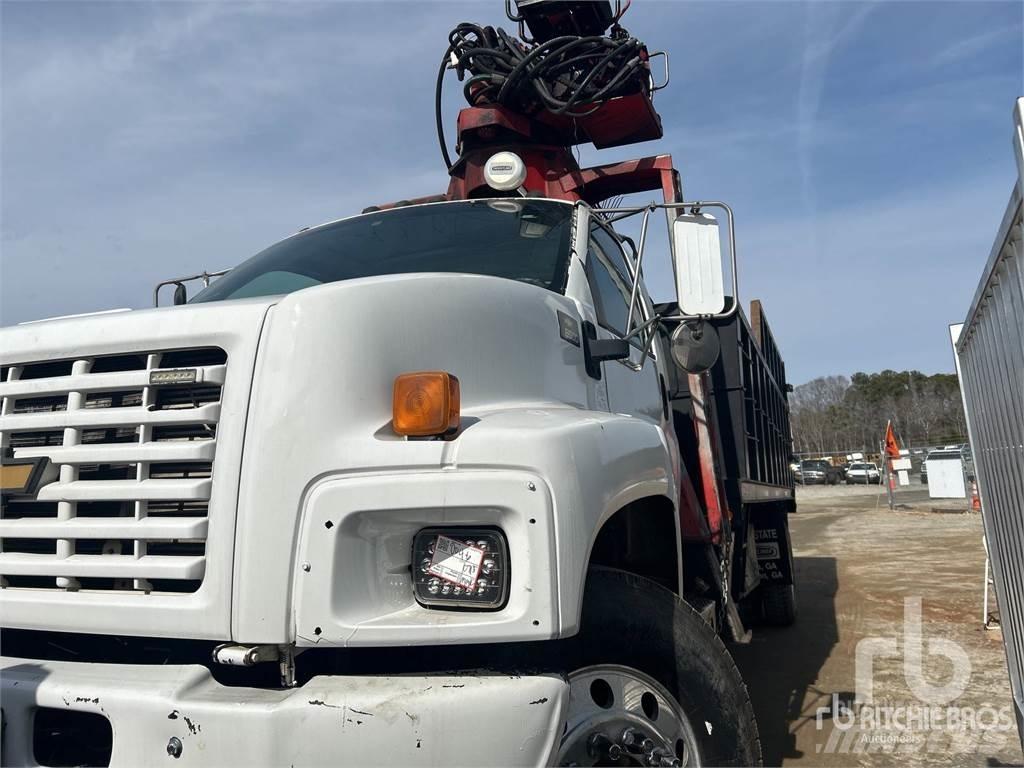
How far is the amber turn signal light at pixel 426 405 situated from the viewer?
6.73ft

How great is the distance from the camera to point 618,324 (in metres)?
3.74

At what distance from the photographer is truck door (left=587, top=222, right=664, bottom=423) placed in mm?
3330

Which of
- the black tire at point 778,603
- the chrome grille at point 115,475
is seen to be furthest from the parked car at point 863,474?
the chrome grille at point 115,475

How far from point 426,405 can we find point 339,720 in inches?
30.1

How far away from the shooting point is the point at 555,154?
5.75 meters

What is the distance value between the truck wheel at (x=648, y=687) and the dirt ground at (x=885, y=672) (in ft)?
7.49

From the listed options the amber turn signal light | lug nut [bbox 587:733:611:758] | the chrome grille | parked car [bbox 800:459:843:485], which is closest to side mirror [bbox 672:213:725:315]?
the amber turn signal light

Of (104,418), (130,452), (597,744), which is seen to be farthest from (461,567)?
(104,418)

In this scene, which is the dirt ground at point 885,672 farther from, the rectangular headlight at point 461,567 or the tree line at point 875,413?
the tree line at point 875,413

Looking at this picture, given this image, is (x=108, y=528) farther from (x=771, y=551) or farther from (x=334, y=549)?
(x=771, y=551)

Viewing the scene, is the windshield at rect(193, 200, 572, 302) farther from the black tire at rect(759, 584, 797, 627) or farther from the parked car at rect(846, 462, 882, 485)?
the parked car at rect(846, 462, 882, 485)

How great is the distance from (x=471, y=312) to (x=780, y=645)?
5822 millimetres

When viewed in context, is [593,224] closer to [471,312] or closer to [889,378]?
[471,312]

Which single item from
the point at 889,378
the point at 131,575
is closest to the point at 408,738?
the point at 131,575
